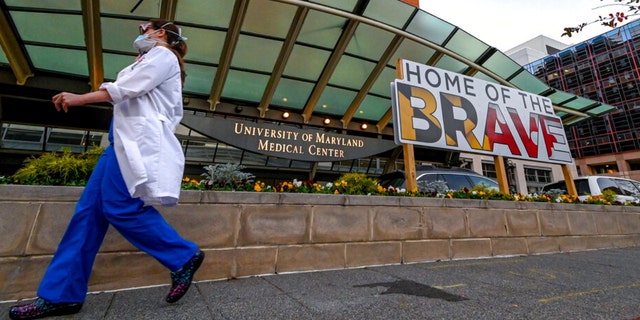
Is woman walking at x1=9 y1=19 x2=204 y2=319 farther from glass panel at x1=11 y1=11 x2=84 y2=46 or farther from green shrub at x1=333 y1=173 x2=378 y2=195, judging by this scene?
glass panel at x1=11 y1=11 x2=84 y2=46

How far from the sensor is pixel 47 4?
818 centimetres

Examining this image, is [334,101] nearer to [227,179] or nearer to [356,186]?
[356,186]

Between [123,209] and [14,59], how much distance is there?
12529 mm

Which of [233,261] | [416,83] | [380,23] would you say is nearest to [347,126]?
[380,23]

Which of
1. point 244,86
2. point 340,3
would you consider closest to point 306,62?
point 340,3

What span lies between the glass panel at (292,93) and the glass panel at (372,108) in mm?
3143

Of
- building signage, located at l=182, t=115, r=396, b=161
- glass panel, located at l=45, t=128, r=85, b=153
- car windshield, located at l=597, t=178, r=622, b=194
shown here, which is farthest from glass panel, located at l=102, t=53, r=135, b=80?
car windshield, located at l=597, t=178, r=622, b=194

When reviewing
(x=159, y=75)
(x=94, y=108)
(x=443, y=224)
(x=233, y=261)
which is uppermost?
(x=94, y=108)

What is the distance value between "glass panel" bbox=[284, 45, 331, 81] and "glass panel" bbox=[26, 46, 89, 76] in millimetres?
7653

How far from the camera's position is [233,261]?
286 cm

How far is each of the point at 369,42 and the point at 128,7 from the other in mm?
8719

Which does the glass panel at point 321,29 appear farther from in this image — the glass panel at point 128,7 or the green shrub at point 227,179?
the green shrub at point 227,179

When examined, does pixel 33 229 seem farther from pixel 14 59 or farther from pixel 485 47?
pixel 485 47

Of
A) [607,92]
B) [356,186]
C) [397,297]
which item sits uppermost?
[607,92]
